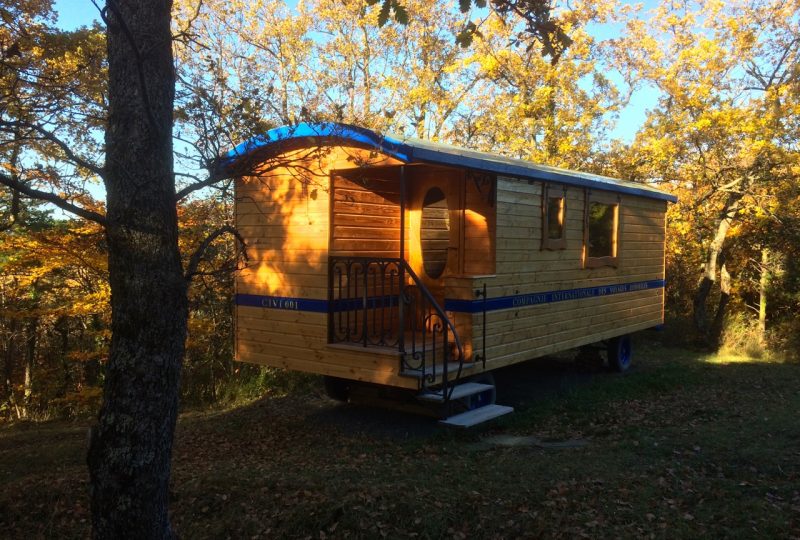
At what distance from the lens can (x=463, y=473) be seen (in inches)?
205

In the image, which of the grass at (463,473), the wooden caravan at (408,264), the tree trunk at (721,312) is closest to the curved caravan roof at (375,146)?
the wooden caravan at (408,264)

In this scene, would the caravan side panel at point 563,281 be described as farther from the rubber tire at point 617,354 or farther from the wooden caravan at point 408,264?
the rubber tire at point 617,354

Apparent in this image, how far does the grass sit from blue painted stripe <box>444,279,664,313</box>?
133 cm

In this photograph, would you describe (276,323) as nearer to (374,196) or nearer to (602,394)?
(374,196)

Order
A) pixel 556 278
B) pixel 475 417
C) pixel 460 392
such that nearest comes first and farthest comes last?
pixel 475 417 < pixel 460 392 < pixel 556 278

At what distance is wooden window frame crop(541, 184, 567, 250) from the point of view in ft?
25.7

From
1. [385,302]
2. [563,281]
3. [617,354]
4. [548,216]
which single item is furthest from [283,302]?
[617,354]

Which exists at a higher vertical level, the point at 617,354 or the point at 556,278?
the point at 556,278

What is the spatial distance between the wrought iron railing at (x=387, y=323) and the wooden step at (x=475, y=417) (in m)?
0.26

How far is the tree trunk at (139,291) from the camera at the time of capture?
10.1 feet

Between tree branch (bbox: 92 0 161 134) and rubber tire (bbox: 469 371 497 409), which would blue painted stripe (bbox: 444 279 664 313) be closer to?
rubber tire (bbox: 469 371 497 409)

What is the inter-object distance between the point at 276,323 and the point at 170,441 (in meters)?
3.94

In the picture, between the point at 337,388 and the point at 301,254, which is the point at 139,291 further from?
the point at 337,388

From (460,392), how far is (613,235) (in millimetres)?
4474
